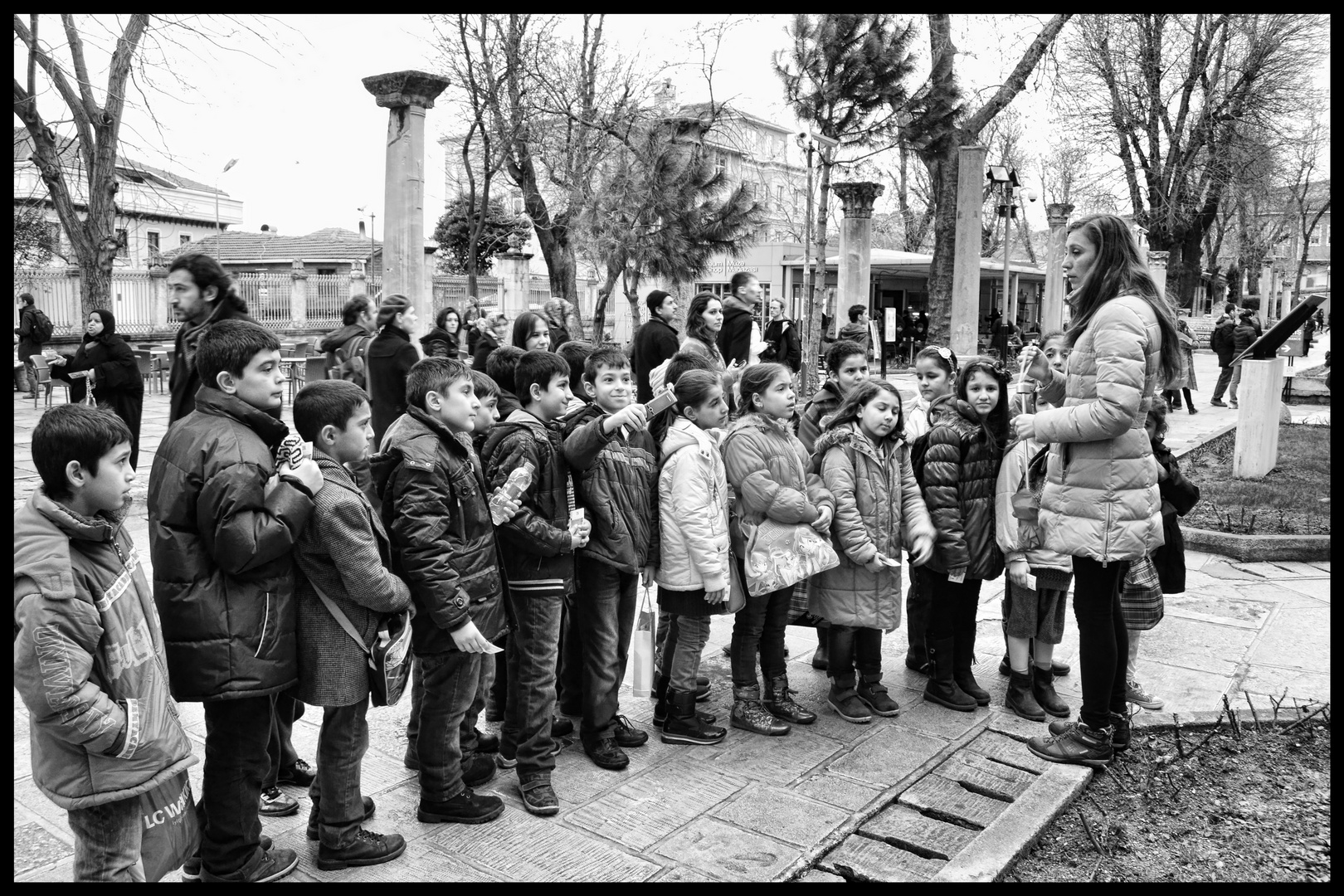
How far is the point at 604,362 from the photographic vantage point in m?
4.19

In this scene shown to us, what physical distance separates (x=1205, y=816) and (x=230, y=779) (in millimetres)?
3119

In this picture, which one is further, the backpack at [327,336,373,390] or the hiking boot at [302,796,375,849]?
the backpack at [327,336,373,390]

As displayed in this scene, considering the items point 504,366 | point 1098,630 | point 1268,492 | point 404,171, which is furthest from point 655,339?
point 404,171

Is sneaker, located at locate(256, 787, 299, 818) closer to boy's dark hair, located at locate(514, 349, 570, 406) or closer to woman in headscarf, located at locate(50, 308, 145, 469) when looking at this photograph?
boy's dark hair, located at locate(514, 349, 570, 406)

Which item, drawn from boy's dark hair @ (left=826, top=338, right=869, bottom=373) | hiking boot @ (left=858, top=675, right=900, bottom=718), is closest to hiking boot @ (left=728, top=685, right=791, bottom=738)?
hiking boot @ (left=858, top=675, right=900, bottom=718)

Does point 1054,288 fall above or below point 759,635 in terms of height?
above

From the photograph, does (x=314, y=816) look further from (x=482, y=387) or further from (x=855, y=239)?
(x=855, y=239)

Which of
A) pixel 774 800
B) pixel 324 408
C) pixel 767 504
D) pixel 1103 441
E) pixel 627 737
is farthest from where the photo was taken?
pixel 767 504

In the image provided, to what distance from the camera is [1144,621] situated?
470 cm

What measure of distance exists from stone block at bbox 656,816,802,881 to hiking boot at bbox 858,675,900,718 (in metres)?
1.30

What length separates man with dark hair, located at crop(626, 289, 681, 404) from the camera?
773 centimetres

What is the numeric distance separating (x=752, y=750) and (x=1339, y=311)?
2.57 m

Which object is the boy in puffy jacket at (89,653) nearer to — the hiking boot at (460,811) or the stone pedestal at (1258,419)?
the hiking boot at (460,811)

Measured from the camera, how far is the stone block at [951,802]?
3729 millimetres
